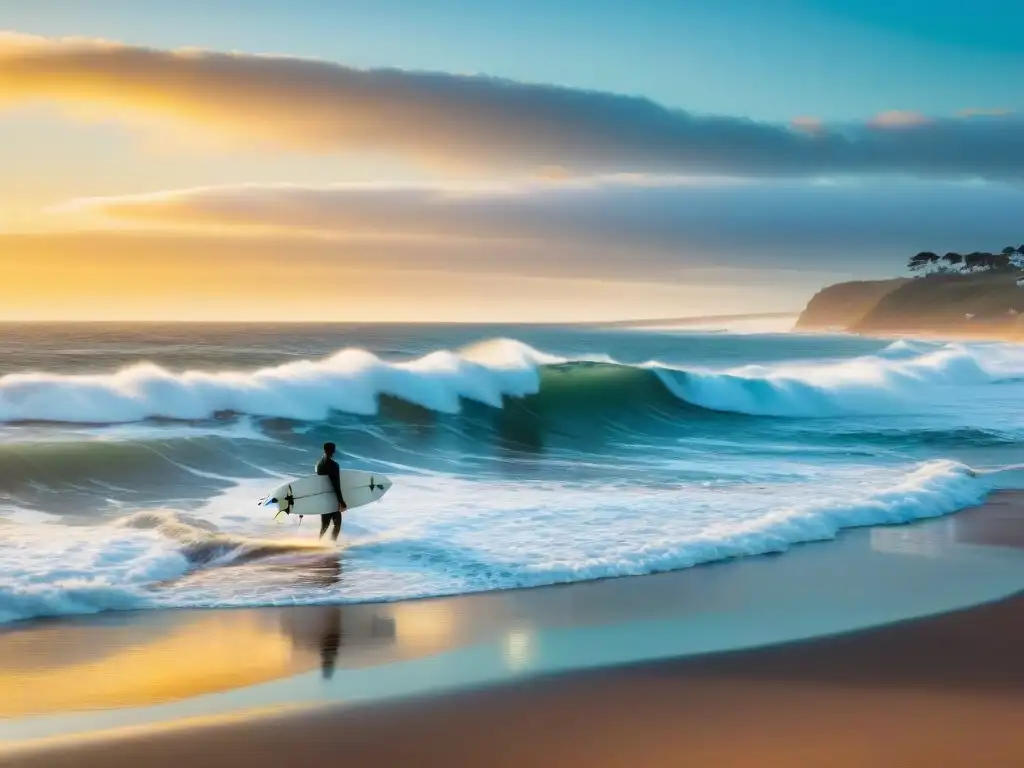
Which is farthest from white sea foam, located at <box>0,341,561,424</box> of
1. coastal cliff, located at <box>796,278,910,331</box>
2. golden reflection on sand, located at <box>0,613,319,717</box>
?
coastal cliff, located at <box>796,278,910,331</box>

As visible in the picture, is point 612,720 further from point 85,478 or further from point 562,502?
point 85,478

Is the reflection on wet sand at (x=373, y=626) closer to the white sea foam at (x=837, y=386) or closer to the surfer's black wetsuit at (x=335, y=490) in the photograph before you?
the surfer's black wetsuit at (x=335, y=490)

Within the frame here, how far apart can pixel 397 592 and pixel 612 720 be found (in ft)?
9.97

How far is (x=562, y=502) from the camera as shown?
41.0 feet

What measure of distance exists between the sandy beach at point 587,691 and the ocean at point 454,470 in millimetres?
775

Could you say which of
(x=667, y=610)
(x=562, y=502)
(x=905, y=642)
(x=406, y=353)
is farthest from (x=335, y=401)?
(x=406, y=353)

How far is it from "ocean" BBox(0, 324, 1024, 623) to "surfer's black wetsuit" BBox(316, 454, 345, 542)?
0.18 m

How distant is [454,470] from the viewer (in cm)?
1608

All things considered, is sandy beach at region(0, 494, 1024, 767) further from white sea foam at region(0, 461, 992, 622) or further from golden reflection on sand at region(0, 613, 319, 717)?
white sea foam at region(0, 461, 992, 622)

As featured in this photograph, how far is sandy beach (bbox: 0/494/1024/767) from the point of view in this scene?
16.9 feet

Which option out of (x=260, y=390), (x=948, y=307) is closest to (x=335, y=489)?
(x=260, y=390)

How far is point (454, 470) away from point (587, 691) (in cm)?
1016

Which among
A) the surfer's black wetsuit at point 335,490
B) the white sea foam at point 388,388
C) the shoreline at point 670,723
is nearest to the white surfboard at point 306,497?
the surfer's black wetsuit at point 335,490

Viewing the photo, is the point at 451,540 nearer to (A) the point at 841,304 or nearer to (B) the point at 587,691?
(B) the point at 587,691
